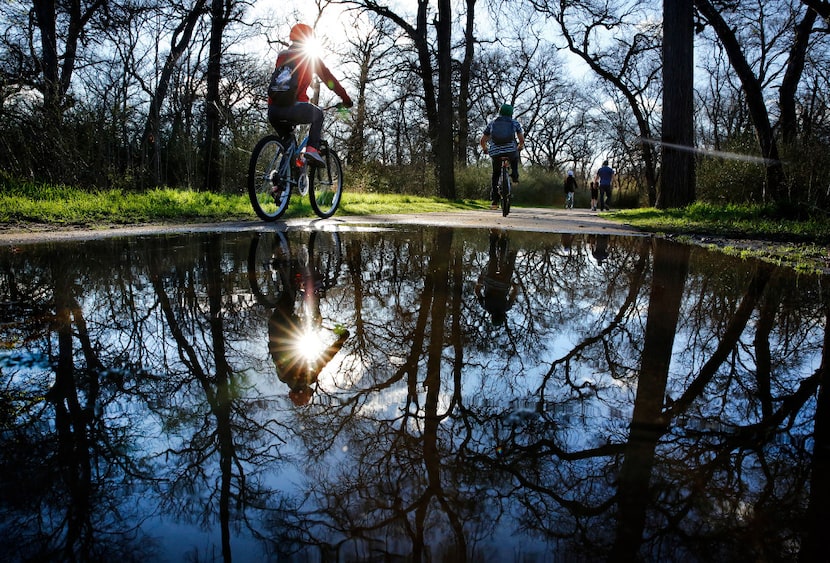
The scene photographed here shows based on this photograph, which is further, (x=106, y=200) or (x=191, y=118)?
(x=191, y=118)

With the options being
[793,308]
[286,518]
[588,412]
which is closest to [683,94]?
[793,308]

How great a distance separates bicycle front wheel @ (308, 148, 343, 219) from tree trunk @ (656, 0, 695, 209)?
752 centimetres

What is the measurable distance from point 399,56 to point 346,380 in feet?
77.4

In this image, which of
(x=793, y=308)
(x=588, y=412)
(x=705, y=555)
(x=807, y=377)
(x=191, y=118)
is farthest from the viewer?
(x=191, y=118)

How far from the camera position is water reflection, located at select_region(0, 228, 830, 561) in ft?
3.56

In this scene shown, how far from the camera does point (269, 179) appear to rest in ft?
22.7

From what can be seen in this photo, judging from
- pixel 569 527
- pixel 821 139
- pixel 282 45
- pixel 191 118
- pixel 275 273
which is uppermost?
pixel 282 45

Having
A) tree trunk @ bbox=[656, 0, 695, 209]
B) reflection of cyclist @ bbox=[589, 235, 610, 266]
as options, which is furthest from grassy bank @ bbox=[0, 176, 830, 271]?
tree trunk @ bbox=[656, 0, 695, 209]

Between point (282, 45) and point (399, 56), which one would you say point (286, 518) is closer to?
point (282, 45)

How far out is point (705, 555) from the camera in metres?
1.04

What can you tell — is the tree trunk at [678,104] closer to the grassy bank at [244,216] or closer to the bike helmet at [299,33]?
the grassy bank at [244,216]

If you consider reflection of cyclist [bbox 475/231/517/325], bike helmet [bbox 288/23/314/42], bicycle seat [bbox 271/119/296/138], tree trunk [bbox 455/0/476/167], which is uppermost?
tree trunk [bbox 455/0/476/167]

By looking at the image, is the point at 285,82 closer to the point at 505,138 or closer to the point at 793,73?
the point at 505,138

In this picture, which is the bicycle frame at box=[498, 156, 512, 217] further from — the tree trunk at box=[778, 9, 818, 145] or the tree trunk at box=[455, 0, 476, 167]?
the tree trunk at box=[455, 0, 476, 167]
